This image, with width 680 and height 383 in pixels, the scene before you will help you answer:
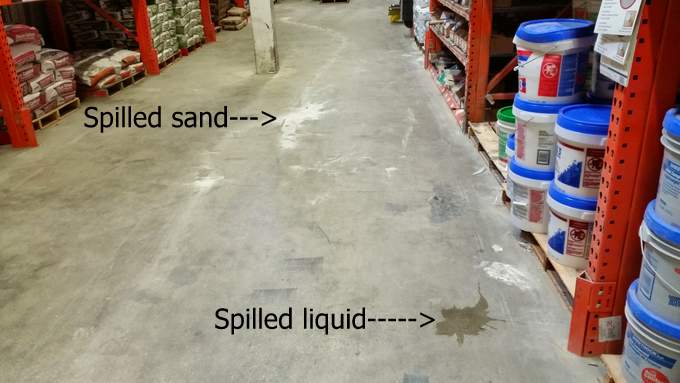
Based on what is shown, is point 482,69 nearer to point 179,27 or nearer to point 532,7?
point 532,7

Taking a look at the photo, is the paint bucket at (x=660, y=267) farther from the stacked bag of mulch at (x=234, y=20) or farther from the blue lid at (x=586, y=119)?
the stacked bag of mulch at (x=234, y=20)

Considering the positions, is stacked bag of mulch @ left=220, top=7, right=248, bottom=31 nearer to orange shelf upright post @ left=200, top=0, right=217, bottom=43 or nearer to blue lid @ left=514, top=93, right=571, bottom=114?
orange shelf upright post @ left=200, top=0, right=217, bottom=43

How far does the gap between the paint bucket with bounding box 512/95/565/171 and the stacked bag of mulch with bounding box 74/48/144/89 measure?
591 centimetres

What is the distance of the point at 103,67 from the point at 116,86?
45 cm

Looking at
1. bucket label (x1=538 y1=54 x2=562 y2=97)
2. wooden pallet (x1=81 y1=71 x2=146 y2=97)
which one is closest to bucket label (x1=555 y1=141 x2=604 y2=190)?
bucket label (x1=538 y1=54 x2=562 y2=97)

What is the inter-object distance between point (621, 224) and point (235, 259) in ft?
6.97

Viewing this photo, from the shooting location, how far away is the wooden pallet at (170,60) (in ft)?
28.6

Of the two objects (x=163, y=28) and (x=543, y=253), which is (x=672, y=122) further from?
(x=163, y=28)

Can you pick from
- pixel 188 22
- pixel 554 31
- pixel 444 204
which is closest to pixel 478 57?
pixel 444 204

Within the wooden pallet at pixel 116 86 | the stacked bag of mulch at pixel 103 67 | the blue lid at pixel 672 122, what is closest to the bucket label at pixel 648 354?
the blue lid at pixel 672 122

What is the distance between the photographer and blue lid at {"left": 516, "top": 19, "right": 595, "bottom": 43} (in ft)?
8.43

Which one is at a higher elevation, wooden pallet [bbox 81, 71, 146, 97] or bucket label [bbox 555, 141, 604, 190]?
bucket label [bbox 555, 141, 604, 190]

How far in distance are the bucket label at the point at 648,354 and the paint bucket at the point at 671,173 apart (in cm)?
49

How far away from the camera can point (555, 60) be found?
263cm
